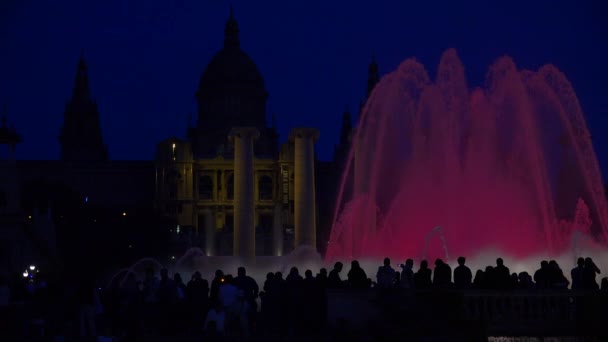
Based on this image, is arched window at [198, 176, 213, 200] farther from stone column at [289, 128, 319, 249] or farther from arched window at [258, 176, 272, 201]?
stone column at [289, 128, 319, 249]

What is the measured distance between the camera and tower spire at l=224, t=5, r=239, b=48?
133 m

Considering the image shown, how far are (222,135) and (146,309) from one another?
102 metres

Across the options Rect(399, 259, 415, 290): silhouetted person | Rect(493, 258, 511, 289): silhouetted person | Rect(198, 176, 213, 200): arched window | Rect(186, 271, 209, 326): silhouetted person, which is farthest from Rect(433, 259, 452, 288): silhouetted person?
Rect(198, 176, 213, 200): arched window

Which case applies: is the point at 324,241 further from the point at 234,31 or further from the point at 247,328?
the point at 247,328

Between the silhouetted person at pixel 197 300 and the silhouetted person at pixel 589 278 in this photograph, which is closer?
the silhouetted person at pixel 589 278

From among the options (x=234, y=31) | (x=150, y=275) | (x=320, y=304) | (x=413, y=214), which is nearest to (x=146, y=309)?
(x=150, y=275)

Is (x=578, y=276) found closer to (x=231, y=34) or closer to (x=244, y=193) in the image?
(x=244, y=193)

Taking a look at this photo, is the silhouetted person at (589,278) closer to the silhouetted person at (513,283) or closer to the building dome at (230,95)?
the silhouetted person at (513,283)

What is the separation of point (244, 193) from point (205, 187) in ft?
218

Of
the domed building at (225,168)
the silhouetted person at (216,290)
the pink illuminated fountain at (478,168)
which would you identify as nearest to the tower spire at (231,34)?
the domed building at (225,168)

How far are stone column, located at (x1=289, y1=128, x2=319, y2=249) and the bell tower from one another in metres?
91.6

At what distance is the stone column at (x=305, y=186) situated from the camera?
48656 millimetres

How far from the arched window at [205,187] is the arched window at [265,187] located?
543 cm

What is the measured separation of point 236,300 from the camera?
20500 mm
